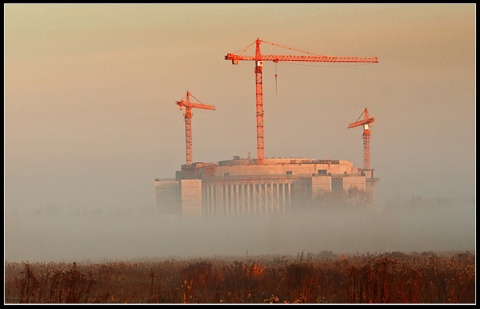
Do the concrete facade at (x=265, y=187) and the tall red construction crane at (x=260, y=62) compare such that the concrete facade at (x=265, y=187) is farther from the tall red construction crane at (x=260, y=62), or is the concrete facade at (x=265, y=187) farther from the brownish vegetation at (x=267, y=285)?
the brownish vegetation at (x=267, y=285)

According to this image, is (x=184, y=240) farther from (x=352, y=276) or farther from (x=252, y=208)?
(x=252, y=208)

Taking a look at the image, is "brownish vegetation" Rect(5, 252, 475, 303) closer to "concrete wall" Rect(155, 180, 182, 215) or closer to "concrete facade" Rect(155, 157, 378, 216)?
"concrete wall" Rect(155, 180, 182, 215)

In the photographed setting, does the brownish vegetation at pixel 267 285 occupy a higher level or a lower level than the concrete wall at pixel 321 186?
lower

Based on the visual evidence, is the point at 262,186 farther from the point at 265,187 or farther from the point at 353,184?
the point at 353,184

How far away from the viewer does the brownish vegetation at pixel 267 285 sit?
30766 millimetres

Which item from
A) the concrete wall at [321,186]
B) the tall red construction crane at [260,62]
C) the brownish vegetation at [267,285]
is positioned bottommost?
the brownish vegetation at [267,285]

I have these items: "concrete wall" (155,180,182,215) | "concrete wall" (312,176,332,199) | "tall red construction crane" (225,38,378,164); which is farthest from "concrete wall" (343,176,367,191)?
"concrete wall" (155,180,182,215)

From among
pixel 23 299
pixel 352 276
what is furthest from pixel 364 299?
pixel 23 299

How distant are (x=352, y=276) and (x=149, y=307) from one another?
6.05m

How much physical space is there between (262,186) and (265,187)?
1.94 feet

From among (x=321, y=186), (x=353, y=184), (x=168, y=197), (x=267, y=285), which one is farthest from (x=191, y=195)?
(x=267, y=285)

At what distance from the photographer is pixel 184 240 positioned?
103562mm

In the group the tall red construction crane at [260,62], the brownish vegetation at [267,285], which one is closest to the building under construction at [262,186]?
the tall red construction crane at [260,62]

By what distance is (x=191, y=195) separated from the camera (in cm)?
19262
